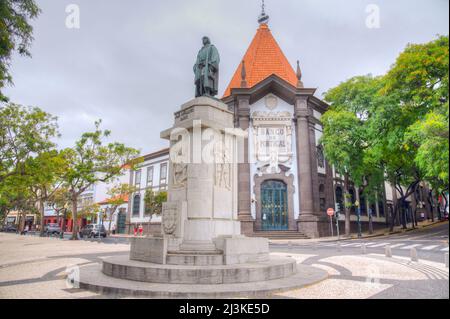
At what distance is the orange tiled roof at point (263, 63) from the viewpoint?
108 ft

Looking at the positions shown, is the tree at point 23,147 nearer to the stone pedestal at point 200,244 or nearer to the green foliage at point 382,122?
the stone pedestal at point 200,244

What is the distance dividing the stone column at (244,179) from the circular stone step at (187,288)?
20.3 metres

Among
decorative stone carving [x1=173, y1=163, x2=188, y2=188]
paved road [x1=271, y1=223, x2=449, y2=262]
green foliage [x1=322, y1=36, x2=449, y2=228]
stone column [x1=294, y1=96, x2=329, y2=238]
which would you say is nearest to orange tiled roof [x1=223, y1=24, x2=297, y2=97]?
stone column [x1=294, y1=96, x2=329, y2=238]

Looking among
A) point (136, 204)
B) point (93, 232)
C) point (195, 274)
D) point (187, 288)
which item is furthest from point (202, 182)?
point (136, 204)

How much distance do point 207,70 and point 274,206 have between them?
21163 millimetres

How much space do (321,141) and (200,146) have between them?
23.2 meters

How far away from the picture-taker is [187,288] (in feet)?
19.7

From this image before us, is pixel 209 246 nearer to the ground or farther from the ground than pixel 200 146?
Answer: nearer to the ground

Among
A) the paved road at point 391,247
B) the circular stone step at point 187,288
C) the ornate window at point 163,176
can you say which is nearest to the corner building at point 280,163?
the paved road at point 391,247

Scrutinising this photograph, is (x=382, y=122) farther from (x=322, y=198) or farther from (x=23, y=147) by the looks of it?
(x=23, y=147)

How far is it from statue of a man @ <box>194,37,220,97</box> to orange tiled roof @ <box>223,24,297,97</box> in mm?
22118

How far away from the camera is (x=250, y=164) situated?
29500 millimetres
